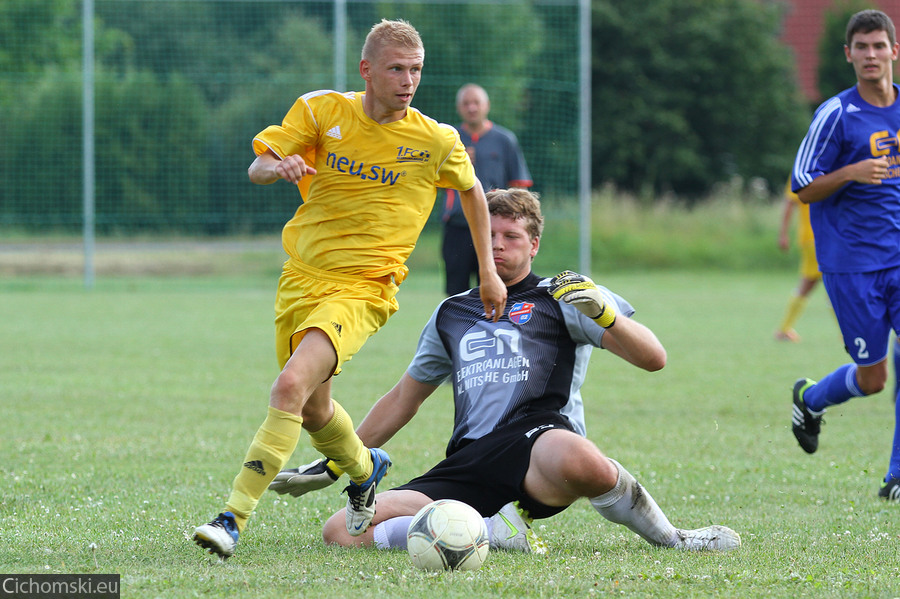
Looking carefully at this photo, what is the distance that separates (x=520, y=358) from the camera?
176 inches

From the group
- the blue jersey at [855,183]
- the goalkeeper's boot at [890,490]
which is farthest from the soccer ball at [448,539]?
the blue jersey at [855,183]

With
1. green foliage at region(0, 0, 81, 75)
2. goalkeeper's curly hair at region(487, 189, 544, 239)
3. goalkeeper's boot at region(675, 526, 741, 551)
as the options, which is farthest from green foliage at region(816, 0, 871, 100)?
goalkeeper's boot at region(675, 526, 741, 551)

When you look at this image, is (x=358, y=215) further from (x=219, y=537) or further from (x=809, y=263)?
(x=809, y=263)

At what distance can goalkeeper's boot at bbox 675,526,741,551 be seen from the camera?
13.8 feet

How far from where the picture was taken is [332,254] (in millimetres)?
4477

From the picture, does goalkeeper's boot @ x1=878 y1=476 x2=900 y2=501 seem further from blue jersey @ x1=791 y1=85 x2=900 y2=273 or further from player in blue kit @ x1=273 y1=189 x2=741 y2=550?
player in blue kit @ x1=273 y1=189 x2=741 y2=550

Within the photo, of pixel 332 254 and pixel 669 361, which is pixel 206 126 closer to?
pixel 669 361

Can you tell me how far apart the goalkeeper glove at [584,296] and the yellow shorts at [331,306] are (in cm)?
75

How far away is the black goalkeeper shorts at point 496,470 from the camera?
4.27 metres

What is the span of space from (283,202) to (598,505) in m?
18.4

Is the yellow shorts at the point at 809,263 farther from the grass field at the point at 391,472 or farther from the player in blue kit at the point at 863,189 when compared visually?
the player in blue kit at the point at 863,189

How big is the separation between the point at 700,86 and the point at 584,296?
36.2 m

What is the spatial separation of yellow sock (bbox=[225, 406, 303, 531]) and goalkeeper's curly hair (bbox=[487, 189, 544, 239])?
1.23 m

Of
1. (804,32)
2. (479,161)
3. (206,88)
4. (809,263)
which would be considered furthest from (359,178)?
(804,32)
